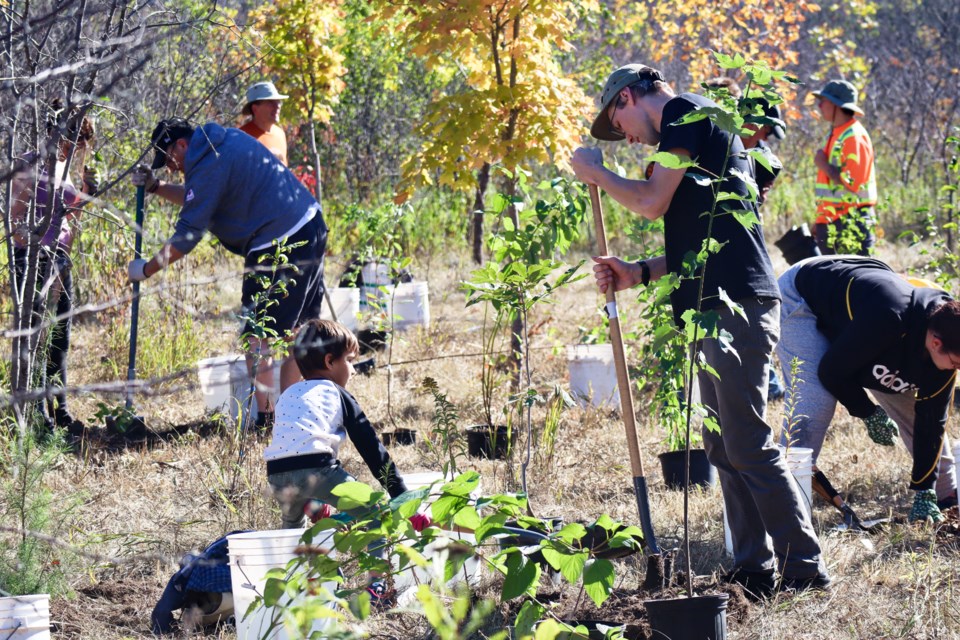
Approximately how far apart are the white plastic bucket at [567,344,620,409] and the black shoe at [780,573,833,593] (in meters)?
2.51

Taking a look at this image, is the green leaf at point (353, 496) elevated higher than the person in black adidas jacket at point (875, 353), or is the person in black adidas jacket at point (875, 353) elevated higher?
the person in black adidas jacket at point (875, 353)

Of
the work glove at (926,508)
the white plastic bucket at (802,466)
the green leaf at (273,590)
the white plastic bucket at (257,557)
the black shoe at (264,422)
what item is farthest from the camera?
the black shoe at (264,422)

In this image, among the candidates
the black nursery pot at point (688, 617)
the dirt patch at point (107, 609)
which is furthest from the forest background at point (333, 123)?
the black nursery pot at point (688, 617)

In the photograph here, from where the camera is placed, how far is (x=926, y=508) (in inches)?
158

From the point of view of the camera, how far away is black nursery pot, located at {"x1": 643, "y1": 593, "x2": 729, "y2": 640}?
8.93ft

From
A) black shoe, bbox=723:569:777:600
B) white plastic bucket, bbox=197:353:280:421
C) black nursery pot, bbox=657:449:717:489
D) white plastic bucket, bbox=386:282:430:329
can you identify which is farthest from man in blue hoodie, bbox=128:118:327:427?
black shoe, bbox=723:569:777:600

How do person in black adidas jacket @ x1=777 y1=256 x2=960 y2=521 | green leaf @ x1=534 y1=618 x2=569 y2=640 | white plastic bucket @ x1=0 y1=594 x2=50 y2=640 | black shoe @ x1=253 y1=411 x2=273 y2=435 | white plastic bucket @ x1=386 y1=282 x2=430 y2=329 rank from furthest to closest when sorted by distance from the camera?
white plastic bucket @ x1=386 y1=282 x2=430 y2=329
black shoe @ x1=253 y1=411 x2=273 y2=435
person in black adidas jacket @ x1=777 y1=256 x2=960 y2=521
white plastic bucket @ x1=0 y1=594 x2=50 y2=640
green leaf @ x1=534 y1=618 x2=569 y2=640

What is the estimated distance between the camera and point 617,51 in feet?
53.6

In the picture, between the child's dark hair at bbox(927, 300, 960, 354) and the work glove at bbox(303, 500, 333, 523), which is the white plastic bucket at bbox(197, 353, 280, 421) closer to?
the work glove at bbox(303, 500, 333, 523)

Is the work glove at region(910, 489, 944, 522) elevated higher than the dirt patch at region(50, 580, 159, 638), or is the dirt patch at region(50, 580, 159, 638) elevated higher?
the work glove at region(910, 489, 944, 522)

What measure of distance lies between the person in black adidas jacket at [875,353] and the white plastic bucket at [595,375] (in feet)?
5.55

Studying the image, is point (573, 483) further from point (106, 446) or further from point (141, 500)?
point (106, 446)

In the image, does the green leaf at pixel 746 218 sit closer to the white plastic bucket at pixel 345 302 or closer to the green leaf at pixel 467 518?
the green leaf at pixel 467 518

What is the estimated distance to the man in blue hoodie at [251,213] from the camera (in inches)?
196
